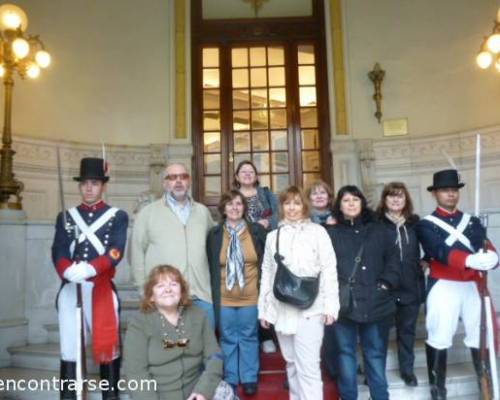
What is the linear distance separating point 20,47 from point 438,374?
476cm

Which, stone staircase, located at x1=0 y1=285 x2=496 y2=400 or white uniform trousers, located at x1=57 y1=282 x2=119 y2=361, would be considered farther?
stone staircase, located at x1=0 y1=285 x2=496 y2=400

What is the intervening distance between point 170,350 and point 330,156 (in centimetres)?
489

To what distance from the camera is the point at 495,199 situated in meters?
6.00

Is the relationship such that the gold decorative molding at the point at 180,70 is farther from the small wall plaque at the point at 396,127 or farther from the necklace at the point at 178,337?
the necklace at the point at 178,337

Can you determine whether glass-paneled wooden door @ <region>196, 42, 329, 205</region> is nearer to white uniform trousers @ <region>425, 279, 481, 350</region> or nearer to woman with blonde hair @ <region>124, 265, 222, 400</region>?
white uniform trousers @ <region>425, 279, 481, 350</region>

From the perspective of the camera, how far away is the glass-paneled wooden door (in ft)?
22.8

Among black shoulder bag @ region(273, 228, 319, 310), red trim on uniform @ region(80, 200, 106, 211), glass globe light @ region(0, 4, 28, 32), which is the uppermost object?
glass globe light @ region(0, 4, 28, 32)

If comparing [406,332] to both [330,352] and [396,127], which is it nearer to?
[330,352]

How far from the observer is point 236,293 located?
3146 millimetres

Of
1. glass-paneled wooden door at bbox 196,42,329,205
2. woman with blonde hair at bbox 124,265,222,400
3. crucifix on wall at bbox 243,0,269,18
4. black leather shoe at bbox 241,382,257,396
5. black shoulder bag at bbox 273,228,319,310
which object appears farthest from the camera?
crucifix on wall at bbox 243,0,269,18

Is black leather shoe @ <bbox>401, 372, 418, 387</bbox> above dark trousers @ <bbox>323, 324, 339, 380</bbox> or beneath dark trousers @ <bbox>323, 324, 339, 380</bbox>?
beneath

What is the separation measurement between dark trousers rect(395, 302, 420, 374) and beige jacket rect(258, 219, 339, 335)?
751 mm

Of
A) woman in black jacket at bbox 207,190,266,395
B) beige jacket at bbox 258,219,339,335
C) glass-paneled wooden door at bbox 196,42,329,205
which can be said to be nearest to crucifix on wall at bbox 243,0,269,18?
glass-paneled wooden door at bbox 196,42,329,205

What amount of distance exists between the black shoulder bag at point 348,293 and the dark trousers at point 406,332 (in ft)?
1.81
